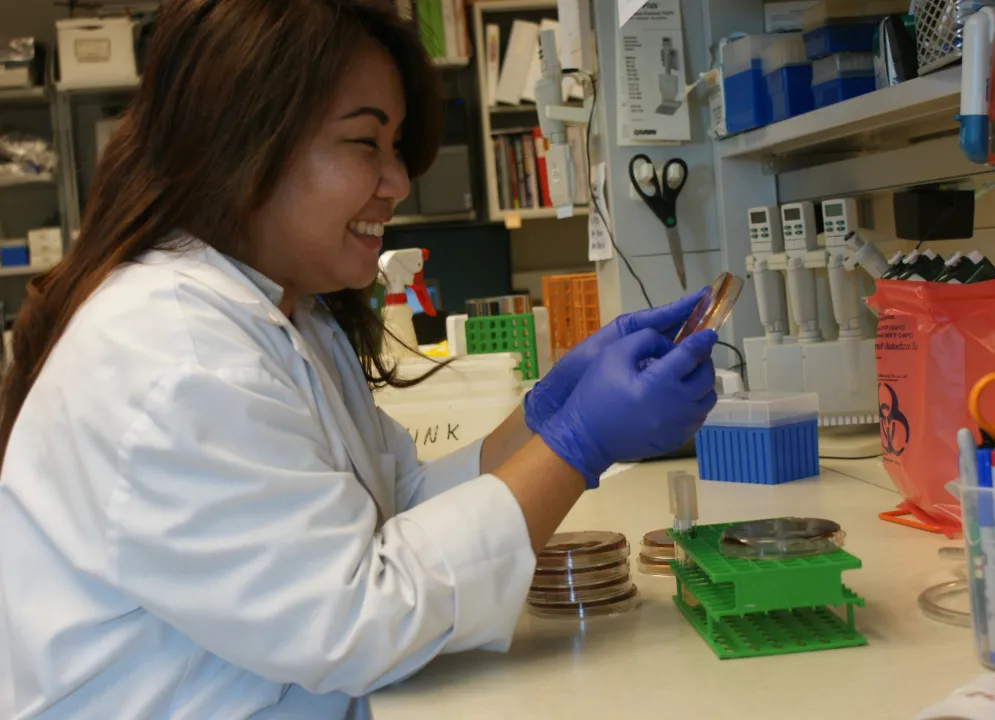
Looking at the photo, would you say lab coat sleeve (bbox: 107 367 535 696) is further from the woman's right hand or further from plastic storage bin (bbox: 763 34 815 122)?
plastic storage bin (bbox: 763 34 815 122)

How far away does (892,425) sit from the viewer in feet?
4.03

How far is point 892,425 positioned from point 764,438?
0.27m

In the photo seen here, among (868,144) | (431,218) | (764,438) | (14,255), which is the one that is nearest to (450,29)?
(431,218)

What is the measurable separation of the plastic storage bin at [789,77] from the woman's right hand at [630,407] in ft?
2.90

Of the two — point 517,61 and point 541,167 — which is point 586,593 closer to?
point 541,167

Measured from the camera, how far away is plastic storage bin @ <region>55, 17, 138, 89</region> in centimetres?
425

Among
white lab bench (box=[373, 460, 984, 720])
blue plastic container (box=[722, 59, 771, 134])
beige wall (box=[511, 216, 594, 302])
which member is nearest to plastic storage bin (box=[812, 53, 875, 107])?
blue plastic container (box=[722, 59, 771, 134])

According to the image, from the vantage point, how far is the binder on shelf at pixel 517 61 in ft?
14.6

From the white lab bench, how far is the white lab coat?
5 centimetres

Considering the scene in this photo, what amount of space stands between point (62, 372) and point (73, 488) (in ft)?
0.32

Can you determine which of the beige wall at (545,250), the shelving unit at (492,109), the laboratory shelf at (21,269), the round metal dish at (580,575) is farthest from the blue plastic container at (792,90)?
the laboratory shelf at (21,269)

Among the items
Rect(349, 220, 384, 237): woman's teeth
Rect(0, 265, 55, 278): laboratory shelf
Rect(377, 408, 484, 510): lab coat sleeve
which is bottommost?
Rect(377, 408, 484, 510): lab coat sleeve

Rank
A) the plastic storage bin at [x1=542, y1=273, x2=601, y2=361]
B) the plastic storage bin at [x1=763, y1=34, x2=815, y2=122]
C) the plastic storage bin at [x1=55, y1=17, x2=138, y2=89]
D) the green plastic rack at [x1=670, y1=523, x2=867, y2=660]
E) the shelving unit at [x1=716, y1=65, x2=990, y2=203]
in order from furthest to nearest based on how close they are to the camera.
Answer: the plastic storage bin at [x1=55, y1=17, x2=138, y2=89], the plastic storage bin at [x1=542, y1=273, x2=601, y2=361], the plastic storage bin at [x1=763, y1=34, x2=815, y2=122], the shelving unit at [x1=716, y1=65, x2=990, y2=203], the green plastic rack at [x1=670, y1=523, x2=867, y2=660]

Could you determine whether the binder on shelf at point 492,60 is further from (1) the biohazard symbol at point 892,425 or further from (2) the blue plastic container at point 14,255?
(1) the biohazard symbol at point 892,425
